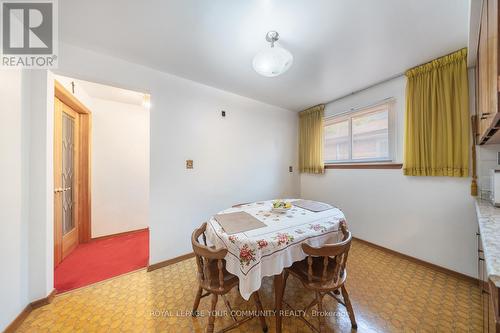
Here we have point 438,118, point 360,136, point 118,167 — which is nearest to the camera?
point 438,118

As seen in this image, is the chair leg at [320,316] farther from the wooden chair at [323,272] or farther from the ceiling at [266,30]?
the ceiling at [266,30]

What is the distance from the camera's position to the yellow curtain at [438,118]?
5.85 feet

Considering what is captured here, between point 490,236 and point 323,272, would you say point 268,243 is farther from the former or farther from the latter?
point 490,236

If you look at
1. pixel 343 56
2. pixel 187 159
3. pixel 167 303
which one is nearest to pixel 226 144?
pixel 187 159

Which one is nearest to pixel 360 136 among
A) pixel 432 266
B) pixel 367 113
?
pixel 367 113

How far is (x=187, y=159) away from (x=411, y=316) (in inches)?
105

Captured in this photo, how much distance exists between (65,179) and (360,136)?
14.4 feet

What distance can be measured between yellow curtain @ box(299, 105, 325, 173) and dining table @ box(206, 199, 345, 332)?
1.92 meters

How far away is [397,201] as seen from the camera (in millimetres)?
2297

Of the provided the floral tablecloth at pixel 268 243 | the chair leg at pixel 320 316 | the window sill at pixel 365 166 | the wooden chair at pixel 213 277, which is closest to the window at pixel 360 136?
the window sill at pixel 365 166

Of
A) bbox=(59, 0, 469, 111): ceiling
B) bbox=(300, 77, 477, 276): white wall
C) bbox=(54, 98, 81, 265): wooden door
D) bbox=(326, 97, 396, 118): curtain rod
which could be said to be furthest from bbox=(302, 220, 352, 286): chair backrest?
bbox=(54, 98, 81, 265): wooden door

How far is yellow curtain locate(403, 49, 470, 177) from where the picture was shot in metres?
1.78

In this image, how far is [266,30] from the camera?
4.94ft

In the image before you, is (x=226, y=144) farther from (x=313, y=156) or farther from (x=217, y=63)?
(x=313, y=156)
